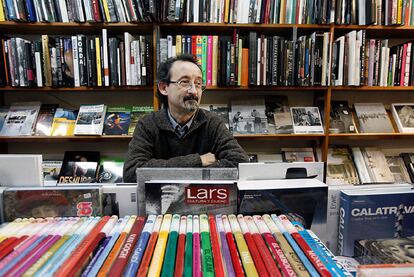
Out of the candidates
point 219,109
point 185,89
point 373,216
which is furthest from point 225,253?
point 219,109

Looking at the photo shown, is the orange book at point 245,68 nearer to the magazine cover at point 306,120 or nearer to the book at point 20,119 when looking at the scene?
the magazine cover at point 306,120

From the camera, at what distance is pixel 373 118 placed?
2.20m

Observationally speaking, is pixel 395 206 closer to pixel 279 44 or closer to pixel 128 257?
pixel 128 257

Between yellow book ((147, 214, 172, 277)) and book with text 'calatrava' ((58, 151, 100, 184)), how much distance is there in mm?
1710

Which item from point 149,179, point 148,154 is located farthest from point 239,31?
point 149,179

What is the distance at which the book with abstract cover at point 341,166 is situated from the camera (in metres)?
2.15

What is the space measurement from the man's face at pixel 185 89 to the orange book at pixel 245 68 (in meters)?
0.54

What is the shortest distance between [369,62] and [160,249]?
82.8 inches

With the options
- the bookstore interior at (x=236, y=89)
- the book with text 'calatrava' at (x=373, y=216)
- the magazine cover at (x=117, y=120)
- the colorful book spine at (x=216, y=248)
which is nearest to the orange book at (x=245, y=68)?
the bookstore interior at (x=236, y=89)

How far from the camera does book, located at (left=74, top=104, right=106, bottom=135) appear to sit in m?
2.01

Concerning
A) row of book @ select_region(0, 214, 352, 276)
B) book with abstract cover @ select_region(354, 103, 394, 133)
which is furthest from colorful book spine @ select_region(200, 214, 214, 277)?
→ book with abstract cover @ select_region(354, 103, 394, 133)

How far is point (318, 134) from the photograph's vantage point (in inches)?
81.3

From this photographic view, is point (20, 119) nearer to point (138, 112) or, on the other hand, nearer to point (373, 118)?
point (138, 112)

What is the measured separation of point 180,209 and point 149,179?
0.11 metres
